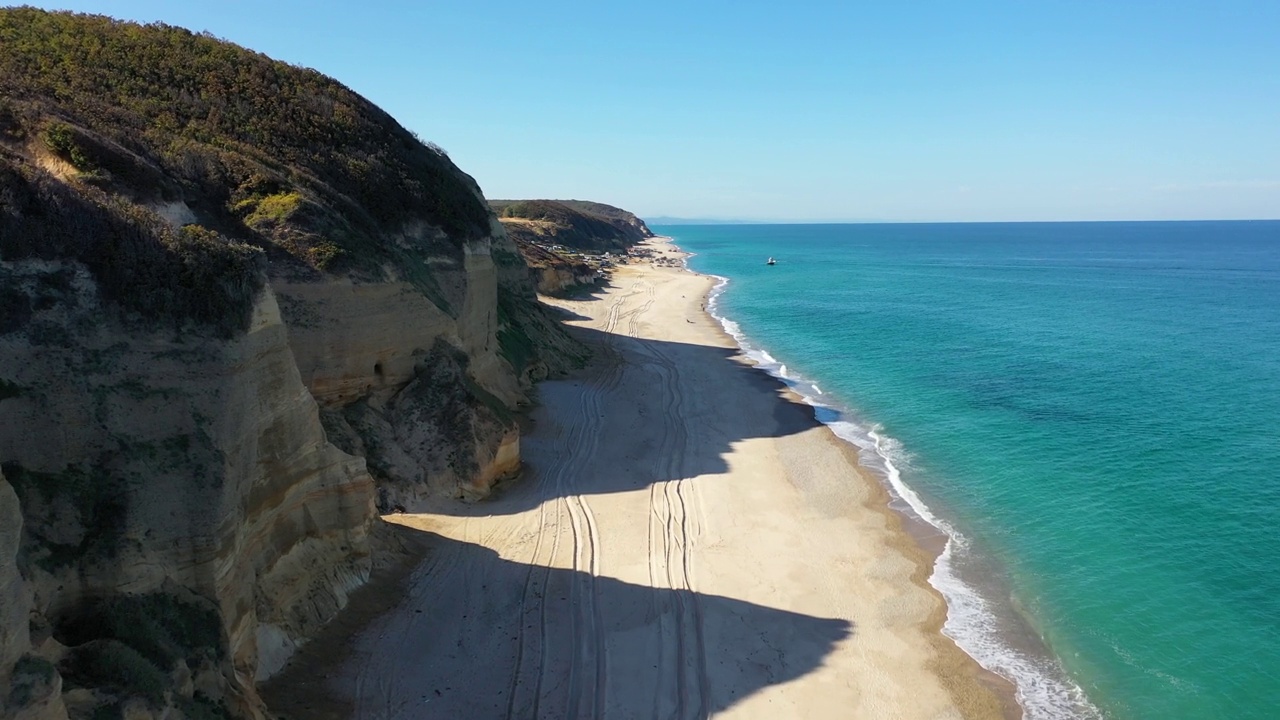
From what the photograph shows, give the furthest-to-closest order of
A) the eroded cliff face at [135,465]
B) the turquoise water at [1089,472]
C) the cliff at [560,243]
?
1. the cliff at [560,243]
2. the turquoise water at [1089,472]
3. the eroded cliff face at [135,465]

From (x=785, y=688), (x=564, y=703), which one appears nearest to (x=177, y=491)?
(x=564, y=703)

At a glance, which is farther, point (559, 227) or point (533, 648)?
point (559, 227)

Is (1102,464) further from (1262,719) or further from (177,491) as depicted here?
(177,491)

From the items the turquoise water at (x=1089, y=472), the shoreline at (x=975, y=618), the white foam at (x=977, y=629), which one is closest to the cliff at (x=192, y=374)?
the shoreline at (x=975, y=618)

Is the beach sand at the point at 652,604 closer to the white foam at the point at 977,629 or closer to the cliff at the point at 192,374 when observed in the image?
the white foam at the point at 977,629

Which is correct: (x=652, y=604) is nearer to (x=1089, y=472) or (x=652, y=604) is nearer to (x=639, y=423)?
(x=639, y=423)

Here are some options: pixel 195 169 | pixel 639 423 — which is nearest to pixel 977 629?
pixel 639 423
